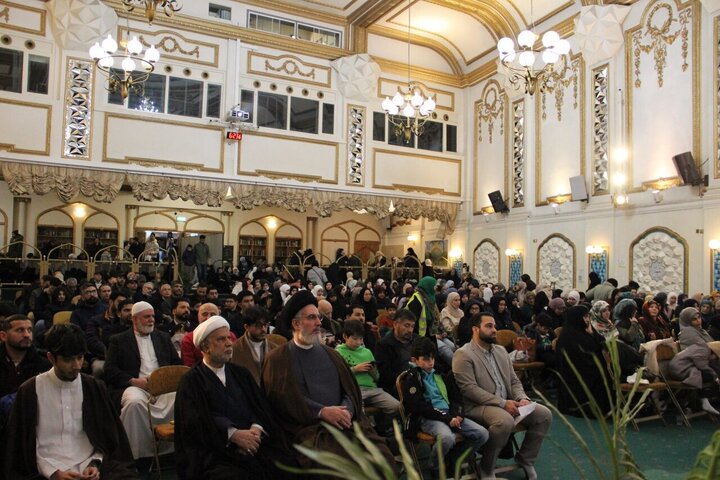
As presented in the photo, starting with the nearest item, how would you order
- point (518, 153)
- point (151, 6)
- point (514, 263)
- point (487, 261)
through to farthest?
point (151, 6), point (514, 263), point (518, 153), point (487, 261)

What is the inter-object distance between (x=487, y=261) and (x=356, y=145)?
15.6 feet

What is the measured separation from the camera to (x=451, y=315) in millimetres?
6629

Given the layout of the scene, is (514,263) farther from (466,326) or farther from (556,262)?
(466,326)

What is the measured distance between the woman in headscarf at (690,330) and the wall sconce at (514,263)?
26.4 feet

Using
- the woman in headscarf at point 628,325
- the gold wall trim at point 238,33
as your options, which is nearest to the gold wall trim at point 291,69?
the gold wall trim at point 238,33

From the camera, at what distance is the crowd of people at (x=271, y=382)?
2.58 meters

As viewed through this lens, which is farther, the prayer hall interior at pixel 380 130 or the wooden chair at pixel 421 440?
the prayer hall interior at pixel 380 130

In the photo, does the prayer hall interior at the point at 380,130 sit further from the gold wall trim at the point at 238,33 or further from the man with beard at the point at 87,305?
the man with beard at the point at 87,305

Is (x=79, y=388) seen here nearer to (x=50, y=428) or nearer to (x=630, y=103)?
(x=50, y=428)

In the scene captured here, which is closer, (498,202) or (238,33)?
(238,33)

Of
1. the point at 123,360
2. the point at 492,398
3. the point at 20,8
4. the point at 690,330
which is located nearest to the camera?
the point at 492,398

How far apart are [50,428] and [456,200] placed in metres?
14.0

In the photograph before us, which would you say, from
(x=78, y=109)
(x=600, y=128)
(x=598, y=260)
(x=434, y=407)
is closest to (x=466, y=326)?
(x=434, y=407)

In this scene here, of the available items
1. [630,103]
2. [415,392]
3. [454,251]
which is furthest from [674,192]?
[415,392]
